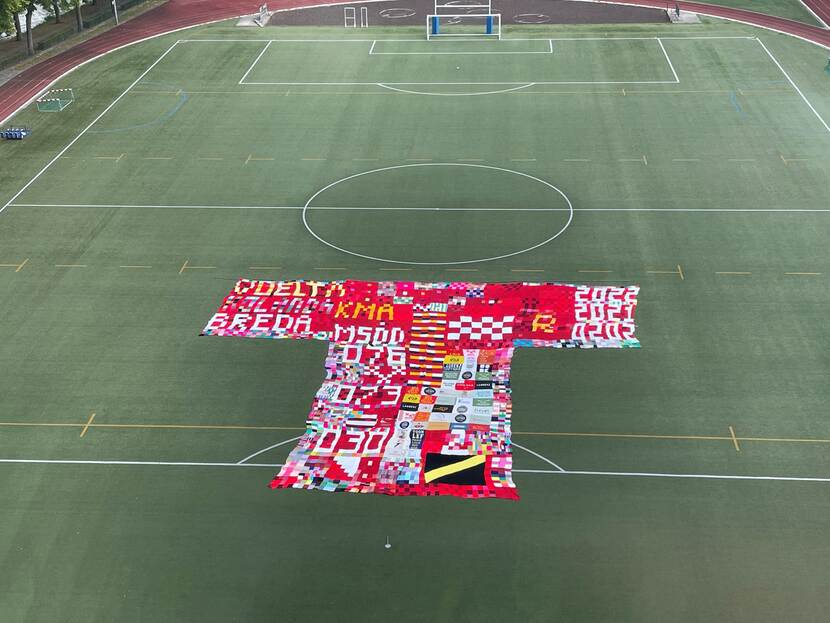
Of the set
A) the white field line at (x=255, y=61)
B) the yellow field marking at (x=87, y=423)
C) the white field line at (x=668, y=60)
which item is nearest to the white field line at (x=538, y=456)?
the yellow field marking at (x=87, y=423)

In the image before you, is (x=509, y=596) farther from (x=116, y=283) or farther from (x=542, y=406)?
(x=116, y=283)

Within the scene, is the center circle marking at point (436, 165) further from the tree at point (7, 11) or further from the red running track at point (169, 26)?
the tree at point (7, 11)

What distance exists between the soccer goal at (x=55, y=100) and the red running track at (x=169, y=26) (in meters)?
1.10

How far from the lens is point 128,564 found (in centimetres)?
3162

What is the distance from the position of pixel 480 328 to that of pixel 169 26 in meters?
52.8

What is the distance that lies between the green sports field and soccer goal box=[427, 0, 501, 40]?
237 cm

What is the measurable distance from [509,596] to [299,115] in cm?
4223

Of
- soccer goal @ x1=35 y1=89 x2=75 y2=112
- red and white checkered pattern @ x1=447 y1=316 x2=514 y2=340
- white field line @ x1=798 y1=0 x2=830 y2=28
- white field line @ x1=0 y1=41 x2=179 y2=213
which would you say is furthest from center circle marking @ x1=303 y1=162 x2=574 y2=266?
white field line @ x1=798 y1=0 x2=830 y2=28

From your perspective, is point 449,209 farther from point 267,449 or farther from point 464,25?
point 464,25

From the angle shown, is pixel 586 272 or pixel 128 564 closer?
pixel 128 564

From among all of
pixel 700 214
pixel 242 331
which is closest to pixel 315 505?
pixel 242 331

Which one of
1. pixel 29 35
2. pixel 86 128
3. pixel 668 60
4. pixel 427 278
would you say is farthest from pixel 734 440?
pixel 29 35

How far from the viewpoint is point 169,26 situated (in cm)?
8375

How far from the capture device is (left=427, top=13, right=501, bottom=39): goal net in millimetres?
79062
